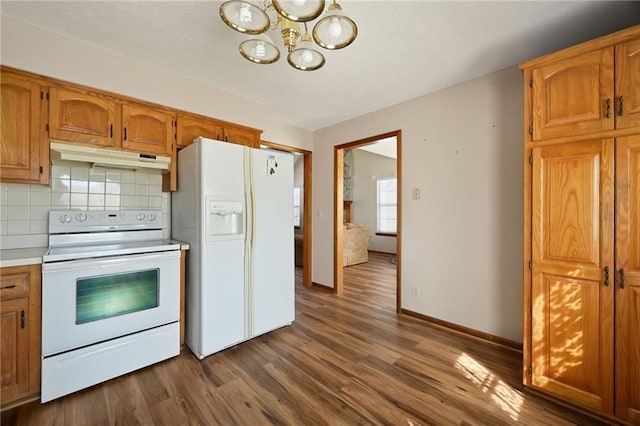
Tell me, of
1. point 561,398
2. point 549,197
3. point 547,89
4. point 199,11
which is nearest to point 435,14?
point 547,89

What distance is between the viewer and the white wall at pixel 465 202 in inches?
90.2

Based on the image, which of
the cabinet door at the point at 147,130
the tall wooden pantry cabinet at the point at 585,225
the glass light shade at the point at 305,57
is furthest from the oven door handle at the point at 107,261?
the tall wooden pantry cabinet at the point at 585,225

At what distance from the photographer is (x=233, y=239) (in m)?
2.27

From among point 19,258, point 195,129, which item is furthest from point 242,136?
point 19,258

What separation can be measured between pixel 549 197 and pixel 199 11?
8.65ft

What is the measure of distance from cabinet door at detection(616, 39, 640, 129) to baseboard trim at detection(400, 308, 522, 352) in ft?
6.12

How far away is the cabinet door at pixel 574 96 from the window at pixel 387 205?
5690 mm

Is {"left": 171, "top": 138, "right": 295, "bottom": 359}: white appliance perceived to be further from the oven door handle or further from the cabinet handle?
the cabinet handle

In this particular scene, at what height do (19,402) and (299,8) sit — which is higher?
(299,8)

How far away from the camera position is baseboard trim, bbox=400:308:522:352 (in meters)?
2.27

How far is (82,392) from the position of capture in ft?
5.66

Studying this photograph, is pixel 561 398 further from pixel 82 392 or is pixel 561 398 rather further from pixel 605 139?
pixel 82 392

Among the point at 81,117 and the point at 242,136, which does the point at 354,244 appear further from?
the point at 81,117

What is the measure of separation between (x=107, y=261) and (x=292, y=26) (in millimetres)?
2018
